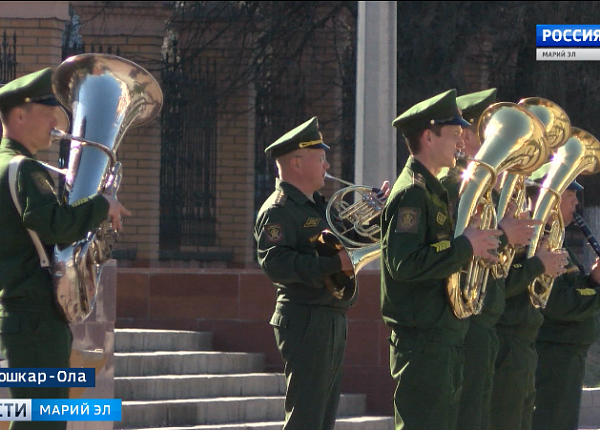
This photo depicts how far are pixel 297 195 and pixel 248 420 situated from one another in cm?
266

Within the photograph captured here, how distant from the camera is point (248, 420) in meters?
8.71

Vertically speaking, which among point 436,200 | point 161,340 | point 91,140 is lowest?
point 161,340

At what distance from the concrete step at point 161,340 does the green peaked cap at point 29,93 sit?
387 centimetres

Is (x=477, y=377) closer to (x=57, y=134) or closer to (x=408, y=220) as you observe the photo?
(x=408, y=220)

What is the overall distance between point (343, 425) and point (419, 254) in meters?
3.67

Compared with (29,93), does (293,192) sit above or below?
below

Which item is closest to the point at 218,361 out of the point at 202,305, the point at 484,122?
the point at 202,305

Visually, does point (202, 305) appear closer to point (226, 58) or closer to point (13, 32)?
point (13, 32)

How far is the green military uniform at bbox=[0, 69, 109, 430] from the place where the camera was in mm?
5039

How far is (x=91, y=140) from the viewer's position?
5.24 metres

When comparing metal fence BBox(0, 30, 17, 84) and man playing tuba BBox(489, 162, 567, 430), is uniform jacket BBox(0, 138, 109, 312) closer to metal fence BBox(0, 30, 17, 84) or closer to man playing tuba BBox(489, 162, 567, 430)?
man playing tuba BBox(489, 162, 567, 430)

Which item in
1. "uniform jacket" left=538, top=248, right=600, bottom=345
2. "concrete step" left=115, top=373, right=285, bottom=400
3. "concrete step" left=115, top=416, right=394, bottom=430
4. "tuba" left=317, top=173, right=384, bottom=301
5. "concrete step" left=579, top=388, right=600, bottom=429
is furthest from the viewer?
"concrete step" left=579, top=388, right=600, bottom=429
